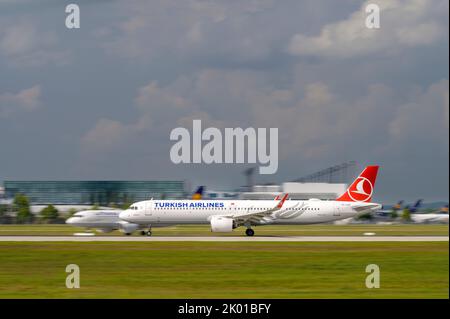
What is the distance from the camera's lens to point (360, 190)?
211 feet

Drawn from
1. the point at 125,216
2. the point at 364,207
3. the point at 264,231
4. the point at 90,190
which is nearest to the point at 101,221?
the point at 125,216

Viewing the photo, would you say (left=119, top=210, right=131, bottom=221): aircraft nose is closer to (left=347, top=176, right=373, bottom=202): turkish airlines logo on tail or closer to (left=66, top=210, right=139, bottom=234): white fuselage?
(left=66, top=210, right=139, bottom=234): white fuselage

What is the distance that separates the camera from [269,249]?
42438mm

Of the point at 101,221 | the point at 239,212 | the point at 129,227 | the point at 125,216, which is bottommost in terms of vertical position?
the point at 129,227

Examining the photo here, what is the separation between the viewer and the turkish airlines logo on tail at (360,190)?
2527 inches

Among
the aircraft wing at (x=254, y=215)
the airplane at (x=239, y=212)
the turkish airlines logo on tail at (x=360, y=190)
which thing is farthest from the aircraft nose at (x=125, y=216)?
the turkish airlines logo on tail at (x=360, y=190)

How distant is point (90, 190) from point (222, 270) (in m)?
121

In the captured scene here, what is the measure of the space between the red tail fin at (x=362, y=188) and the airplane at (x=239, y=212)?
15cm

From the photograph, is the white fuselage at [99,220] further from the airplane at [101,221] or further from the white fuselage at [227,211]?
the white fuselage at [227,211]

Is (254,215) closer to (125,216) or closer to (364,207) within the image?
(364,207)

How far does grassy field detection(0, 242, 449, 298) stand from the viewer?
24359 millimetres
